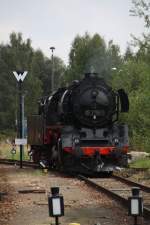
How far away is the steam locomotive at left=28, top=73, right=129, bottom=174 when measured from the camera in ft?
67.6

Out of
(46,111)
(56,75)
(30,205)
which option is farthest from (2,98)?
(30,205)

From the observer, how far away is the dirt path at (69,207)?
1038 centimetres

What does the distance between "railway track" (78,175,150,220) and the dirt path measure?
20cm

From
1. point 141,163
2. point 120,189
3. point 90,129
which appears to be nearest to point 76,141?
point 90,129

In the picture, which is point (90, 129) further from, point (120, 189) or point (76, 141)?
point (120, 189)

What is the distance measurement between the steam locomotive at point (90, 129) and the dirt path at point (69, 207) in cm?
311

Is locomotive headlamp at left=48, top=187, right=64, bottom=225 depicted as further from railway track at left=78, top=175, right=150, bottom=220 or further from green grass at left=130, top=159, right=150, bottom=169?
green grass at left=130, top=159, right=150, bottom=169

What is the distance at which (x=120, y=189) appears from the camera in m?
15.7

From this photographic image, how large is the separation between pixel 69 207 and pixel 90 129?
9.21m

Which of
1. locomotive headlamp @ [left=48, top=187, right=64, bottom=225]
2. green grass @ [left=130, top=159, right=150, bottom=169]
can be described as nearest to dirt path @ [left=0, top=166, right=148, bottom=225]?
locomotive headlamp @ [left=48, top=187, right=64, bottom=225]

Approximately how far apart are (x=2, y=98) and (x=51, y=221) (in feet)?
215

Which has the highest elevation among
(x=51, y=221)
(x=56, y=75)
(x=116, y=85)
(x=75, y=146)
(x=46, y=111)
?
(x=56, y=75)

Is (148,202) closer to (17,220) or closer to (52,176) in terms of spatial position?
(17,220)

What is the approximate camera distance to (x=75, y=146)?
20.5m
